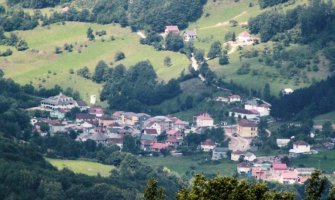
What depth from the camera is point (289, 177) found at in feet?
363

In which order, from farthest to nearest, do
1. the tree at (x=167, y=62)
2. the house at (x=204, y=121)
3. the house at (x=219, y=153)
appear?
1. the tree at (x=167, y=62)
2. the house at (x=204, y=121)
3. the house at (x=219, y=153)

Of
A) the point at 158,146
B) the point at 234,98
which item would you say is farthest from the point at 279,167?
the point at 234,98

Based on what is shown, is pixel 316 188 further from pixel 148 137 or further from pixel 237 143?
→ pixel 148 137

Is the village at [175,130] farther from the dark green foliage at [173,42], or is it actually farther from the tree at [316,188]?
the tree at [316,188]

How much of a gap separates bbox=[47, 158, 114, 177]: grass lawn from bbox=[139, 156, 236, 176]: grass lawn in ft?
18.8

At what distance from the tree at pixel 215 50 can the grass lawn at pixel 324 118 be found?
57.8ft

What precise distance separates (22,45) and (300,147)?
3824 cm

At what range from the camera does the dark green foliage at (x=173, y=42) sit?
481 ft

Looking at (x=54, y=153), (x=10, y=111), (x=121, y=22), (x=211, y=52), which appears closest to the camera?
(x=54, y=153)

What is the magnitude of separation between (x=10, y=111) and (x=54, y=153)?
9.98 metres

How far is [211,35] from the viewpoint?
150 meters

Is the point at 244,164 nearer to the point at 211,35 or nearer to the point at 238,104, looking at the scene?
the point at 238,104

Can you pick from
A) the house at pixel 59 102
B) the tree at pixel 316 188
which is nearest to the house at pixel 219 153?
the house at pixel 59 102

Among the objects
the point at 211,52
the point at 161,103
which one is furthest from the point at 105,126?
the point at 211,52
